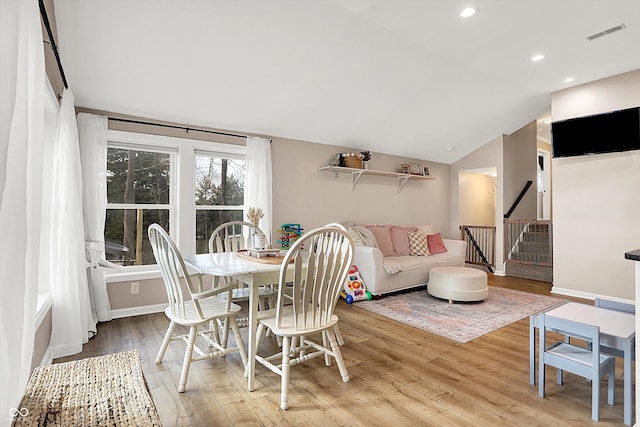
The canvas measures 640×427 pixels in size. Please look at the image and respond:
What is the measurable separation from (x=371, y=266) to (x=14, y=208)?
12.2ft

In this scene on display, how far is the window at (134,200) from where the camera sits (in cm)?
357

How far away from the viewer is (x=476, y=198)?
24.2 ft

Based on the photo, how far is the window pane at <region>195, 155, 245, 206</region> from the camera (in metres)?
4.11

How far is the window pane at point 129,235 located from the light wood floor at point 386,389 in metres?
0.95

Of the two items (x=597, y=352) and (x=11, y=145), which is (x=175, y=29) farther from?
(x=597, y=352)

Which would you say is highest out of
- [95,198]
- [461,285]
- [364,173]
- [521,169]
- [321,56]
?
[321,56]

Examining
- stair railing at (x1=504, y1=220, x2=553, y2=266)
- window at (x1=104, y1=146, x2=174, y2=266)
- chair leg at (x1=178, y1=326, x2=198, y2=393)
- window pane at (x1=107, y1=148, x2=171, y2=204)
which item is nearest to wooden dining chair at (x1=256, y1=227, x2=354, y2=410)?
chair leg at (x1=178, y1=326, x2=198, y2=393)

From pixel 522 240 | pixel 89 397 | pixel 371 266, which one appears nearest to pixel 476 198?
pixel 522 240

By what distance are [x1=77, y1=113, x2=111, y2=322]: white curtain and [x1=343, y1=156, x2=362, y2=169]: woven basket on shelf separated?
9.91ft

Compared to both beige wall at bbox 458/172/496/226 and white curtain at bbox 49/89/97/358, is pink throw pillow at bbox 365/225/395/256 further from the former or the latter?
white curtain at bbox 49/89/97/358

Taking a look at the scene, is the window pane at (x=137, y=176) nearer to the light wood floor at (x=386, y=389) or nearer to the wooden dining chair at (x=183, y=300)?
the light wood floor at (x=386, y=389)

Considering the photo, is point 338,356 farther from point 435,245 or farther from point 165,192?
point 435,245

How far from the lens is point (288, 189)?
15.2 feet

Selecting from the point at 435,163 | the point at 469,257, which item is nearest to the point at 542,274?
the point at 469,257
